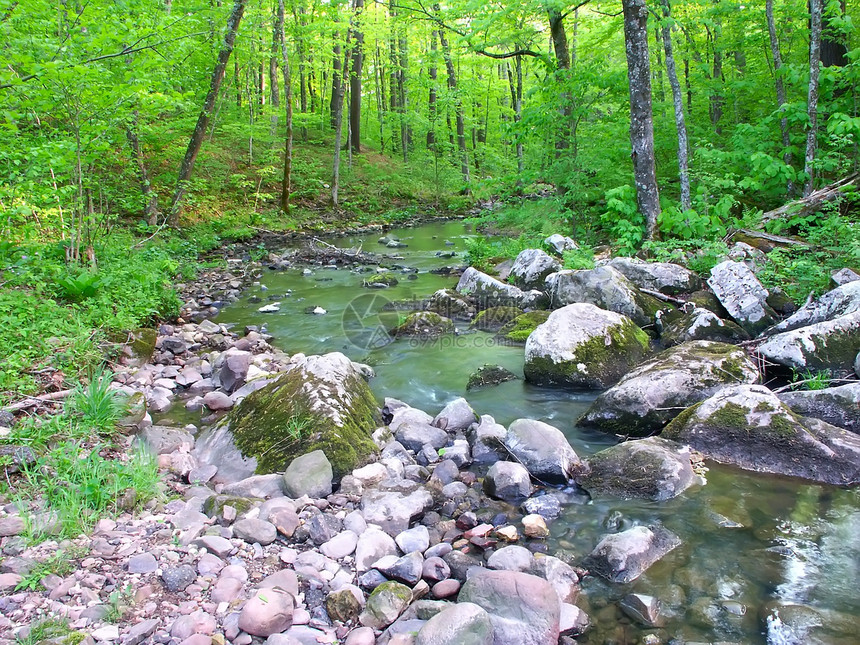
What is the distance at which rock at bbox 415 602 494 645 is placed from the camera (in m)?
2.64

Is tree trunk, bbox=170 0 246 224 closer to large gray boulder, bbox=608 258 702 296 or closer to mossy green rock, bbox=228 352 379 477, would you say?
mossy green rock, bbox=228 352 379 477

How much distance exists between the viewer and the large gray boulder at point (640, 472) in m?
4.25

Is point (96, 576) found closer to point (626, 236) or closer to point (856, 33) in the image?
point (626, 236)

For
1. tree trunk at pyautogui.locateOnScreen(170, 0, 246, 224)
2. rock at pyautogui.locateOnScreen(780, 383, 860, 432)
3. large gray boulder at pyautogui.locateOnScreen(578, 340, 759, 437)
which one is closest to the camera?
rock at pyautogui.locateOnScreen(780, 383, 860, 432)

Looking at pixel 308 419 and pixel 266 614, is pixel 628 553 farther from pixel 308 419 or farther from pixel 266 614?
pixel 308 419

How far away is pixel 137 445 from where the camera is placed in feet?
14.7

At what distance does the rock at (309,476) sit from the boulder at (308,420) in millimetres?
128

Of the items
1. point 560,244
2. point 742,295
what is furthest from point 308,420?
point 560,244

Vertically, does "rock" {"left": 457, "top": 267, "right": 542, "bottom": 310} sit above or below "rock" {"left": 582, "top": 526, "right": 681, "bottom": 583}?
above

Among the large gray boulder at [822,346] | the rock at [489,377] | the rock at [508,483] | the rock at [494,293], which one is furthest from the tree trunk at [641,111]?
the rock at [508,483]

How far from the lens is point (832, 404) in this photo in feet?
16.2

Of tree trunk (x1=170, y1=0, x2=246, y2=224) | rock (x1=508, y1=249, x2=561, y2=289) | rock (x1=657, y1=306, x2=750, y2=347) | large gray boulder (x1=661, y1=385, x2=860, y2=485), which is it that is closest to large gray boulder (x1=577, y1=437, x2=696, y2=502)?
large gray boulder (x1=661, y1=385, x2=860, y2=485)

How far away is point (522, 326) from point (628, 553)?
17.5 ft

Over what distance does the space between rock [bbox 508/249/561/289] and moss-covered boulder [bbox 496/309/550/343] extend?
1.27m
